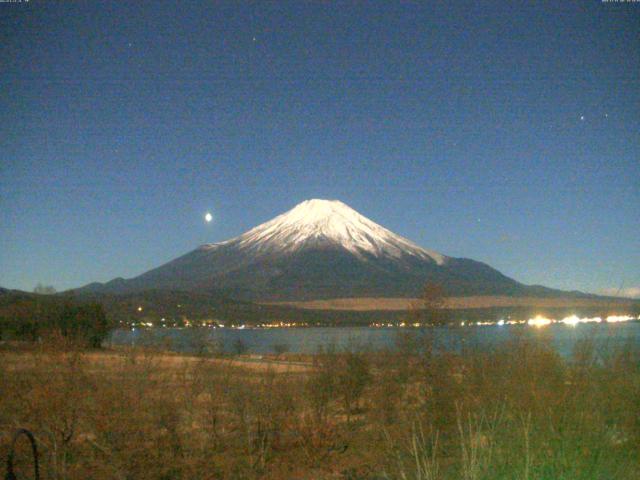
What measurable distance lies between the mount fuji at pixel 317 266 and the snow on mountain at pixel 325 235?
193 millimetres

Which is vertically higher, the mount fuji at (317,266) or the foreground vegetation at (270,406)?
the mount fuji at (317,266)

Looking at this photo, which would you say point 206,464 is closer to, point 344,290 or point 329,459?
point 329,459

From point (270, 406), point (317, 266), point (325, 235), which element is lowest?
point (270, 406)

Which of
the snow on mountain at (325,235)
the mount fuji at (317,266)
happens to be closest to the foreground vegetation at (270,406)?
the mount fuji at (317,266)

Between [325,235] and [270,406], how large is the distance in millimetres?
134060

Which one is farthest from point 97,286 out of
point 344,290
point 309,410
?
point 309,410

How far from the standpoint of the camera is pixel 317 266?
417 feet

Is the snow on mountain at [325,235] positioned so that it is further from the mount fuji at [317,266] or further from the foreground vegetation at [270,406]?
the foreground vegetation at [270,406]

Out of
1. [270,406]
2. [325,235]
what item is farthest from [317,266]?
[270,406]

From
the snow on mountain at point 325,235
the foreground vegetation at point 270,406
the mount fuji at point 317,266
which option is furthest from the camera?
the snow on mountain at point 325,235

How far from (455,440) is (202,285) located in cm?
11504

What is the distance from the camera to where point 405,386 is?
12.9 metres

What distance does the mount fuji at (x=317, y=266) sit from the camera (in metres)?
112

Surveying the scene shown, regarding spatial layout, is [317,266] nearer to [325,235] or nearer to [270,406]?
[325,235]
